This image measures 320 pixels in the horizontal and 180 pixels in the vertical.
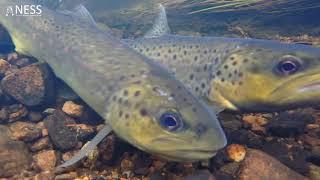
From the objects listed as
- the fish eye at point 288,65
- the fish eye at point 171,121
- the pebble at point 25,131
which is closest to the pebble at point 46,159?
the pebble at point 25,131

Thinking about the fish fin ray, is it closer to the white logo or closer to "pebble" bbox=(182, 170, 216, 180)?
"pebble" bbox=(182, 170, 216, 180)

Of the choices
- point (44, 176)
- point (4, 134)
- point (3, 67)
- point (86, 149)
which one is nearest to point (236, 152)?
point (86, 149)

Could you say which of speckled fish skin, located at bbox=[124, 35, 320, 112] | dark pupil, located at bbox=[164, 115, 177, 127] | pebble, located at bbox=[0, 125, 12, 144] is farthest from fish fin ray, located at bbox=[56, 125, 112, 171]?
speckled fish skin, located at bbox=[124, 35, 320, 112]

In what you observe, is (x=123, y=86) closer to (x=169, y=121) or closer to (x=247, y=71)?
(x=169, y=121)

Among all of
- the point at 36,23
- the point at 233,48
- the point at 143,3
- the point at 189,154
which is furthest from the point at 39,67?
the point at 143,3

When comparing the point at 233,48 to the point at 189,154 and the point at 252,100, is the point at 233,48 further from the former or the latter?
the point at 189,154

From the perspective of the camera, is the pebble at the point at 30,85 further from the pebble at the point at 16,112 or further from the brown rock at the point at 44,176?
the brown rock at the point at 44,176
